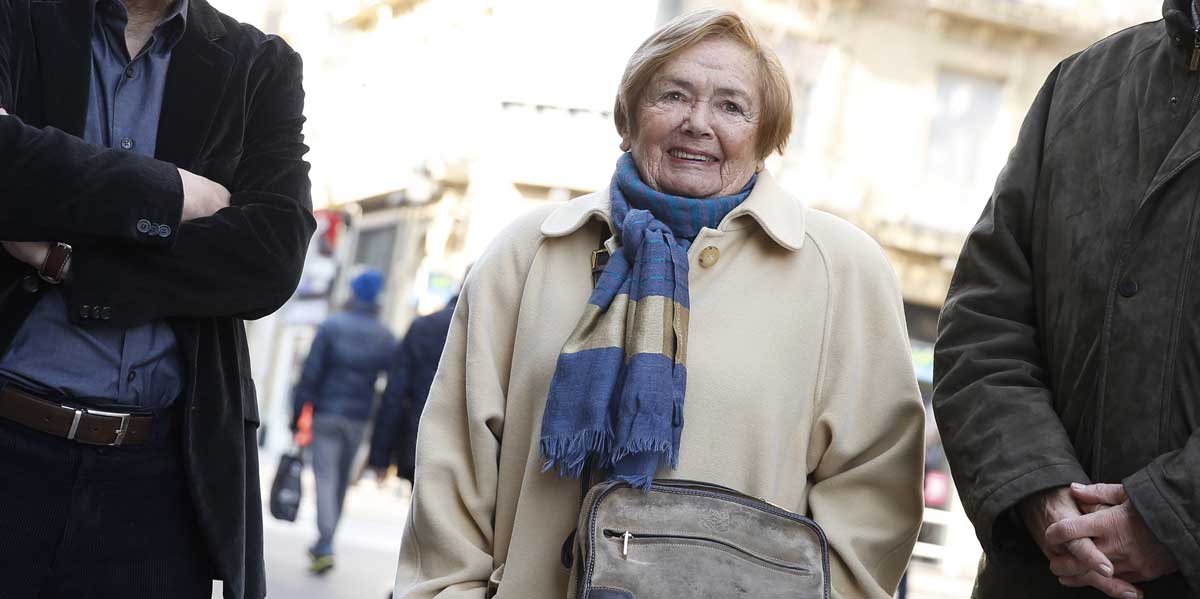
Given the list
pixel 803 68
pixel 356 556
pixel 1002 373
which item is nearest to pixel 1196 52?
pixel 1002 373

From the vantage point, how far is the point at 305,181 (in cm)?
373

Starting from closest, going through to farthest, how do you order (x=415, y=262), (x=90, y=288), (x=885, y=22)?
(x=90, y=288) < (x=885, y=22) < (x=415, y=262)

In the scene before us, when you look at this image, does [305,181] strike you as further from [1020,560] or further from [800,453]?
[1020,560]

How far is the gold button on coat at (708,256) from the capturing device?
353cm

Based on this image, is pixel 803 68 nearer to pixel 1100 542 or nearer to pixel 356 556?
pixel 356 556

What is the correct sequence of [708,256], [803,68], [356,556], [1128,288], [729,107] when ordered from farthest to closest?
[803,68] → [356,556] → [729,107] → [708,256] → [1128,288]

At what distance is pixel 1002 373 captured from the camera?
3227 mm

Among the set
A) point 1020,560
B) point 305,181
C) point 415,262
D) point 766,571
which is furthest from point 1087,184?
point 415,262

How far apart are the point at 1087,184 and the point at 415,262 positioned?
1061 inches

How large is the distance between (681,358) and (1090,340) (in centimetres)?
84

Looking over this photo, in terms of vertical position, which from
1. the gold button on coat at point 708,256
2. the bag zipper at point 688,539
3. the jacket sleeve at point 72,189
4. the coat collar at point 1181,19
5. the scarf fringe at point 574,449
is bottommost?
the bag zipper at point 688,539

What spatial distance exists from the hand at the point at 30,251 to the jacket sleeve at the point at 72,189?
3 centimetres

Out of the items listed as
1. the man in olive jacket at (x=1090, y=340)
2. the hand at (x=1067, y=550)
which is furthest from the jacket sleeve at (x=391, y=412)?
the hand at (x=1067, y=550)

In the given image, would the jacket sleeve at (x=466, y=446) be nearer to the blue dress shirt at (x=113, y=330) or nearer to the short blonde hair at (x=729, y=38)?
the short blonde hair at (x=729, y=38)
